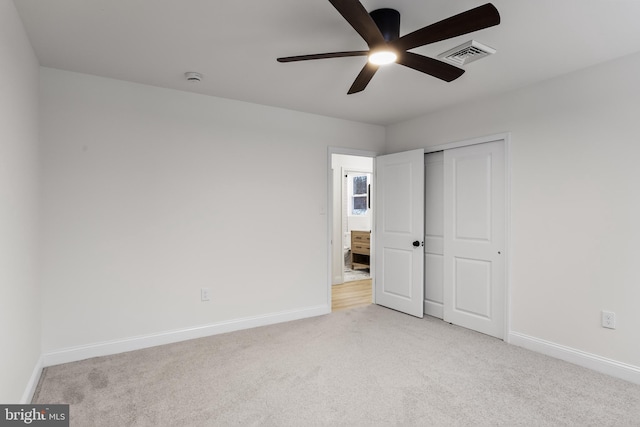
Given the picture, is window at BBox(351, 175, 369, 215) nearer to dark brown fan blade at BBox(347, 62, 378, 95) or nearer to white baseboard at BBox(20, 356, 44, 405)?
dark brown fan blade at BBox(347, 62, 378, 95)

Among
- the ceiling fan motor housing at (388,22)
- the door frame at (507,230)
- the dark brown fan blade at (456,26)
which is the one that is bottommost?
the door frame at (507,230)

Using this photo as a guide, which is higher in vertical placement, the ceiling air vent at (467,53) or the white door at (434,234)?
the ceiling air vent at (467,53)

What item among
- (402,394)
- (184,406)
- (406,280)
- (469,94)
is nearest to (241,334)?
(184,406)

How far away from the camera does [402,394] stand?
7.77 ft

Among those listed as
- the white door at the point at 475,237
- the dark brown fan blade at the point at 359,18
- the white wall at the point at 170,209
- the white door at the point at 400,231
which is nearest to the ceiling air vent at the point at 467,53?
the dark brown fan blade at the point at 359,18

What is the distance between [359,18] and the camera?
1641 millimetres

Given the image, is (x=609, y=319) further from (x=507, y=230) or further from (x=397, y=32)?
(x=397, y=32)

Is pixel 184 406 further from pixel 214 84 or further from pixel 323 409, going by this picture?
pixel 214 84

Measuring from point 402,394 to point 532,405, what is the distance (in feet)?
2.77

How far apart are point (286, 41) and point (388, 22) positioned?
769 millimetres

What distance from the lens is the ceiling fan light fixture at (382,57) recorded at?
2.02 metres

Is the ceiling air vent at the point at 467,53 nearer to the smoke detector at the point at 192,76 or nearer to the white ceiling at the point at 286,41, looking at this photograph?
the white ceiling at the point at 286,41

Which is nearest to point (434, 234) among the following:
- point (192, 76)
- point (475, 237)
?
point (475, 237)

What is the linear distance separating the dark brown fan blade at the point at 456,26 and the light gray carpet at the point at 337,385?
2242 millimetres
